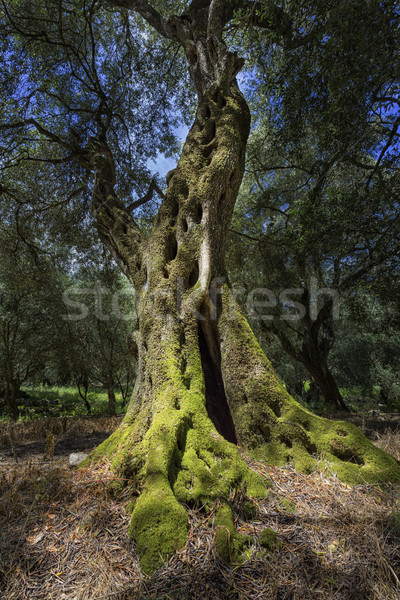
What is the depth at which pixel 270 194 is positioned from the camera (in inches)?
416

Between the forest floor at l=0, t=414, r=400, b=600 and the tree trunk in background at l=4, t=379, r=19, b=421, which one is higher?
the forest floor at l=0, t=414, r=400, b=600

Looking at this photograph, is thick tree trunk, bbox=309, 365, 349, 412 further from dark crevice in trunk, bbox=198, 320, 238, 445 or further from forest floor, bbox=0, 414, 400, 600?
forest floor, bbox=0, 414, 400, 600

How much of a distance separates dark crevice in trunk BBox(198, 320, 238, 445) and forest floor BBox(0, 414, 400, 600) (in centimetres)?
97

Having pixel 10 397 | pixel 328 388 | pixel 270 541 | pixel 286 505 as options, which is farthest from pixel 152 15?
pixel 328 388

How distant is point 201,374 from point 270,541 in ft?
5.29

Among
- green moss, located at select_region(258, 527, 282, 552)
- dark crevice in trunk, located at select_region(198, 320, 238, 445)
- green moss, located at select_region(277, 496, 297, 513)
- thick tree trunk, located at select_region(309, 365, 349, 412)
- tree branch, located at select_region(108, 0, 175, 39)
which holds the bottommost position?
thick tree trunk, located at select_region(309, 365, 349, 412)

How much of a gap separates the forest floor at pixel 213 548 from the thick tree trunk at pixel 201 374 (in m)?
0.13

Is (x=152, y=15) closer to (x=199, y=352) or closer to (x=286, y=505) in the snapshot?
(x=199, y=352)

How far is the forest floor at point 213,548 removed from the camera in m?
1.52

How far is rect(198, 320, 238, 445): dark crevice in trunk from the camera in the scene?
11.5 feet

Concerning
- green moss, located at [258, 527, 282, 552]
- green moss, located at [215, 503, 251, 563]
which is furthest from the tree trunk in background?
green moss, located at [258, 527, 282, 552]

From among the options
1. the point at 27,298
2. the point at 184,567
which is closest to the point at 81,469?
the point at 184,567

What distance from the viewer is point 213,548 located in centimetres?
173

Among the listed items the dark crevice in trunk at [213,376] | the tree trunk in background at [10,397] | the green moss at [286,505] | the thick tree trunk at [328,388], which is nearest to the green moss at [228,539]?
the green moss at [286,505]
